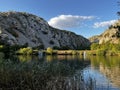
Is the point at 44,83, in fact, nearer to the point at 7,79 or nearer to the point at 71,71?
the point at 7,79

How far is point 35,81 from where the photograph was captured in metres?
27.3

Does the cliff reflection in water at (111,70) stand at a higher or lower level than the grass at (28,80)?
lower

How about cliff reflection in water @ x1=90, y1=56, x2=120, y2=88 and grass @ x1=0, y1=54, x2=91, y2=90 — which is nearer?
grass @ x1=0, y1=54, x2=91, y2=90

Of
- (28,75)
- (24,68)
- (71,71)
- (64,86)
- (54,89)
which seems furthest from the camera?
(71,71)

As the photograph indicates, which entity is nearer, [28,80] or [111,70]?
[28,80]

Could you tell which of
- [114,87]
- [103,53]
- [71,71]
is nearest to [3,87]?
[71,71]

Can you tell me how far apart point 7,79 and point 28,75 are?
6.59ft

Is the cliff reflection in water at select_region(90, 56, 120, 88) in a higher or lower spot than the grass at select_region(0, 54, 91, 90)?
lower

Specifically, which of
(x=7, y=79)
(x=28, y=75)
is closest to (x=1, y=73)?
(x=7, y=79)

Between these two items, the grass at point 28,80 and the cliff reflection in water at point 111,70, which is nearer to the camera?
the grass at point 28,80

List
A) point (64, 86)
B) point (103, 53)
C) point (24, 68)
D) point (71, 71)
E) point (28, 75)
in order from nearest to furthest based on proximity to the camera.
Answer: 1. point (64, 86)
2. point (28, 75)
3. point (24, 68)
4. point (71, 71)
5. point (103, 53)

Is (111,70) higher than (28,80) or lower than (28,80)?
lower

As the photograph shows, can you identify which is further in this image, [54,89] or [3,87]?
[3,87]

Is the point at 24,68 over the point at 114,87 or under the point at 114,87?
over
